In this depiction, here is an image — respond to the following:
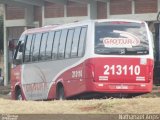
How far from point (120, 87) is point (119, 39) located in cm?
154

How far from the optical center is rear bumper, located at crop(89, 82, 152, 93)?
21.6 meters

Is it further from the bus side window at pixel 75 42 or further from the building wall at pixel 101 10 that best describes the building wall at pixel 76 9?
the bus side window at pixel 75 42

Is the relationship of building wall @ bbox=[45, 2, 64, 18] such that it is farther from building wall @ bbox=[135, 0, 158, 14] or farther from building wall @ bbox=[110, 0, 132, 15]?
building wall @ bbox=[135, 0, 158, 14]

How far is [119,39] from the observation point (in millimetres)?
21703

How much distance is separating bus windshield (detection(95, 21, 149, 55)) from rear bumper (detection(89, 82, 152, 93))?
1005 millimetres

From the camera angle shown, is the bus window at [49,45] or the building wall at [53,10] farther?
the building wall at [53,10]

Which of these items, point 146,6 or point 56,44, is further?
point 146,6

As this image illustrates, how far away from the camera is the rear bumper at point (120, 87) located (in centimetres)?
2158

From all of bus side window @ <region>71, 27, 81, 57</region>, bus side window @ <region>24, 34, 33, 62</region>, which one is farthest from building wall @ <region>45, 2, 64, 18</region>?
bus side window @ <region>71, 27, 81, 57</region>

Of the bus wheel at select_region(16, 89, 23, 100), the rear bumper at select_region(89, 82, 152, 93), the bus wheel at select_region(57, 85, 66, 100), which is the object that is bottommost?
the bus wheel at select_region(16, 89, 23, 100)

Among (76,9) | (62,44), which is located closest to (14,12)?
(76,9)

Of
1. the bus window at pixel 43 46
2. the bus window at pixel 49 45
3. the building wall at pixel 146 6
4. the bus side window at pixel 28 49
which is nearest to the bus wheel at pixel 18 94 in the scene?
the bus side window at pixel 28 49

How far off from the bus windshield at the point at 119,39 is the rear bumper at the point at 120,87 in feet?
3.30

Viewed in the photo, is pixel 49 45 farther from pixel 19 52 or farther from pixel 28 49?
pixel 19 52
